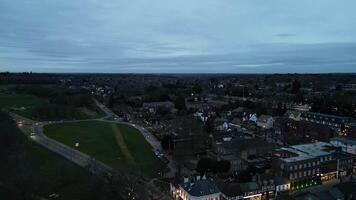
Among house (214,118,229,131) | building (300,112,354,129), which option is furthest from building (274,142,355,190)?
house (214,118,229,131)

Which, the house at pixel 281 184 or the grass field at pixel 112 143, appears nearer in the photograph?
the house at pixel 281 184

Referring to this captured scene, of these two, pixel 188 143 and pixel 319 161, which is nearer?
pixel 319 161

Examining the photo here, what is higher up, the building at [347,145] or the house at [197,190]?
the building at [347,145]

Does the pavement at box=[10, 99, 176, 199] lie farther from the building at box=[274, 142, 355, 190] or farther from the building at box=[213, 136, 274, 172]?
the building at box=[274, 142, 355, 190]

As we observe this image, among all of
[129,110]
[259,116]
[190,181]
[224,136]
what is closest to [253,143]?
[224,136]

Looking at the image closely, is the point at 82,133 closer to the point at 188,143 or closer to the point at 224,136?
the point at 188,143

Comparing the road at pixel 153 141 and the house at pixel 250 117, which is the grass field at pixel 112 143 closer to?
the road at pixel 153 141

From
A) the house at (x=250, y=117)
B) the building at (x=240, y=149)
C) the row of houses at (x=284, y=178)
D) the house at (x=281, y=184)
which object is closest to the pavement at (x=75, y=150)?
the row of houses at (x=284, y=178)
